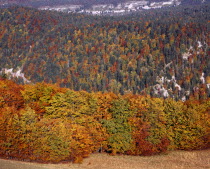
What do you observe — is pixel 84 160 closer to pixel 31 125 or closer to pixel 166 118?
pixel 31 125

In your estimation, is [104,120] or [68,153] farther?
[104,120]

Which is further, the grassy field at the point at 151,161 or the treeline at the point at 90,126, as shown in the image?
the treeline at the point at 90,126

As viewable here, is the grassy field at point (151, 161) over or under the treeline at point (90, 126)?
under

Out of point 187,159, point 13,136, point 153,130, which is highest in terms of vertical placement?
point 13,136

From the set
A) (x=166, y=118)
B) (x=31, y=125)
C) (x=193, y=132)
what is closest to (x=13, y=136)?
(x=31, y=125)

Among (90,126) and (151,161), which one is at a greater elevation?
(90,126)
